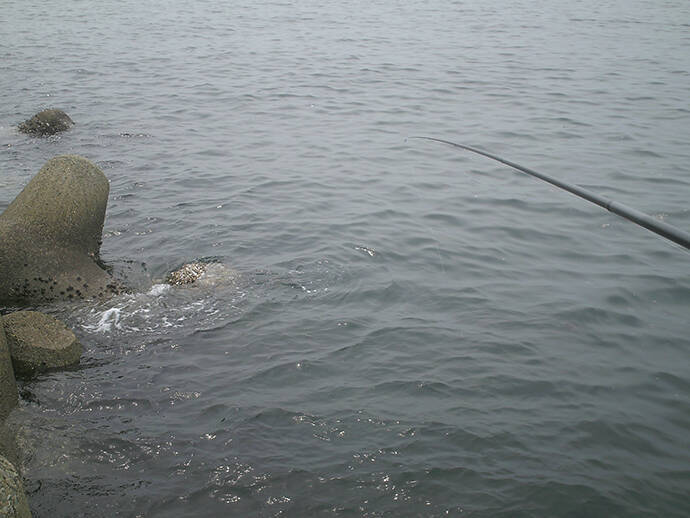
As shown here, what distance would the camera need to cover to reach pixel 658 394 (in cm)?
538

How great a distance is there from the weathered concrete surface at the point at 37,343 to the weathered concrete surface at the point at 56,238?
104cm

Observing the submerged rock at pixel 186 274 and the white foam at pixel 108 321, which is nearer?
the white foam at pixel 108 321

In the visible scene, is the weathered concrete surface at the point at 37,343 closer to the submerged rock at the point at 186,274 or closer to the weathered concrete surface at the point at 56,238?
the weathered concrete surface at the point at 56,238

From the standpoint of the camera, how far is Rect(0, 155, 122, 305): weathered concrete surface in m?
6.67

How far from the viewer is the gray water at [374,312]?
4.52 m

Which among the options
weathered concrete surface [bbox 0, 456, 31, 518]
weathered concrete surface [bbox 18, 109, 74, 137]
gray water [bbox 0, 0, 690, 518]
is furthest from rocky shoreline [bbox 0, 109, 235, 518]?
weathered concrete surface [bbox 18, 109, 74, 137]

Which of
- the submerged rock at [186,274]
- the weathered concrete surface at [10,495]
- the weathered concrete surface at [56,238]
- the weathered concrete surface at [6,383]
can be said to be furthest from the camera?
the submerged rock at [186,274]

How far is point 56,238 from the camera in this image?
6.92m

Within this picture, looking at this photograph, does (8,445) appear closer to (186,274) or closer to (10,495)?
(10,495)

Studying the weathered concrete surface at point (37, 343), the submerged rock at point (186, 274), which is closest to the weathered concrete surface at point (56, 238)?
the submerged rock at point (186, 274)

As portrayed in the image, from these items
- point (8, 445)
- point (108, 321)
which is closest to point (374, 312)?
point (108, 321)

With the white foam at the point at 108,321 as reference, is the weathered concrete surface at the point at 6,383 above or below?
above

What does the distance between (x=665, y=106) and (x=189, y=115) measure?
9.25 meters

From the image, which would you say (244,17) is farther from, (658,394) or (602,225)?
(658,394)
